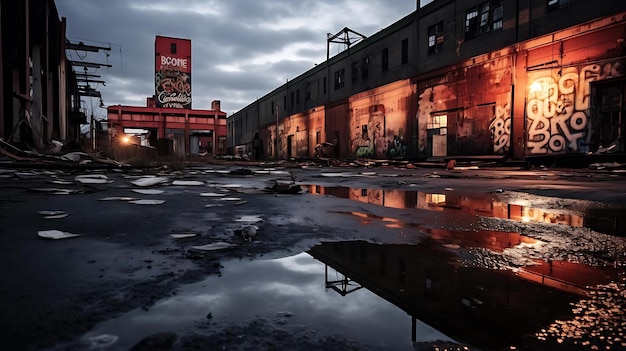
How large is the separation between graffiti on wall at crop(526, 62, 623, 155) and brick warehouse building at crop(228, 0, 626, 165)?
0.03 metres

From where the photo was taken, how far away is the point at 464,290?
1339 mm

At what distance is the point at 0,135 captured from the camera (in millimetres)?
7914

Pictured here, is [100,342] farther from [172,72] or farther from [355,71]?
[172,72]

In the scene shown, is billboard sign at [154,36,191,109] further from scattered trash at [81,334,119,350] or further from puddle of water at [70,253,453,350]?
scattered trash at [81,334,119,350]

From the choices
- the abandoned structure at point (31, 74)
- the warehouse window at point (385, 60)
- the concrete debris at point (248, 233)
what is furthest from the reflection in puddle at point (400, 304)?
the warehouse window at point (385, 60)

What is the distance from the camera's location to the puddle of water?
990 millimetres

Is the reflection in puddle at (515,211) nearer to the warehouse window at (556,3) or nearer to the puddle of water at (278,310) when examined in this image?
the puddle of water at (278,310)

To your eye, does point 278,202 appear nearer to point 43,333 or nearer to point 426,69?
point 43,333

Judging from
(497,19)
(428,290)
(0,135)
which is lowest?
(428,290)

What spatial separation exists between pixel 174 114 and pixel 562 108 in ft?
106

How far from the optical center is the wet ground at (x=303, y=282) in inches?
38.4

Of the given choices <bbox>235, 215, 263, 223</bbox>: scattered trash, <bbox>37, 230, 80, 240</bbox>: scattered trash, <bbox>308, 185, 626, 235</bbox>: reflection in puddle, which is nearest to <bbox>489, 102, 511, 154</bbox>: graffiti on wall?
<bbox>308, 185, 626, 235</bbox>: reflection in puddle

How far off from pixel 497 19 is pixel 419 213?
609 inches

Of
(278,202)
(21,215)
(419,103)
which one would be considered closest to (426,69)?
(419,103)
